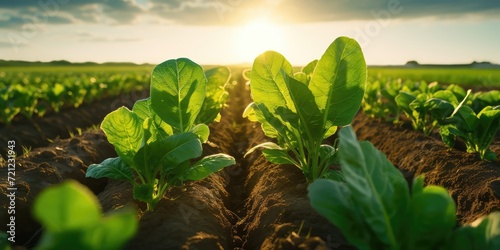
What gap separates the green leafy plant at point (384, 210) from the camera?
1743 millimetres

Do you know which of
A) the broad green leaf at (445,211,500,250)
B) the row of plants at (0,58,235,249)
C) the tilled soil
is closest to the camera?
the broad green leaf at (445,211,500,250)

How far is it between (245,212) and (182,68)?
127cm

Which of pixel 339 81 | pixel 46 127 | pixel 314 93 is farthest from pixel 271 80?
pixel 46 127

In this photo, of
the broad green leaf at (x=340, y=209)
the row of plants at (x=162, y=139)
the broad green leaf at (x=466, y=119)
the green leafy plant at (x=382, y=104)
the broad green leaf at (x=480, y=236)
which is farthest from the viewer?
the green leafy plant at (x=382, y=104)

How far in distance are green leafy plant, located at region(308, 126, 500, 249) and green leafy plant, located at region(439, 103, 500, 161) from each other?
2.52 m

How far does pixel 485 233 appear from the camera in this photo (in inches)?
67.3

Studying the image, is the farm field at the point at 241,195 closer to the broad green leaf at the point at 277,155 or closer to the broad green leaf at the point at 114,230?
the broad green leaf at the point at 277,155

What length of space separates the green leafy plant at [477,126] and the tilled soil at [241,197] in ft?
0.51

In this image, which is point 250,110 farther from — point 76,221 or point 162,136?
point 76,221

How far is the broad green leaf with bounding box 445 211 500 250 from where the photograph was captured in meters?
1.66

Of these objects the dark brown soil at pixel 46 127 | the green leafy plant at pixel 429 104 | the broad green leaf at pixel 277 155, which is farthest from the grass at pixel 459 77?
the broad green leaf at pixel 277 155

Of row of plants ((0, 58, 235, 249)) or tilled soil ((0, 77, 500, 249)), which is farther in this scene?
row of plants ((0, 58, 235, 249))

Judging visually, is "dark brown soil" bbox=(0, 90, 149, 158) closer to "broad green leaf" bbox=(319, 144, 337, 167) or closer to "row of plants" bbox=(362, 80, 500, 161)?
"broad green leaf" bbox=(319, 144, 337, 167)

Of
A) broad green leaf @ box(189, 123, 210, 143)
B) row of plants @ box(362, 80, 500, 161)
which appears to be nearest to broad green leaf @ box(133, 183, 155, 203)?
broad green leaf @ box(189, 123, 210, 143)
